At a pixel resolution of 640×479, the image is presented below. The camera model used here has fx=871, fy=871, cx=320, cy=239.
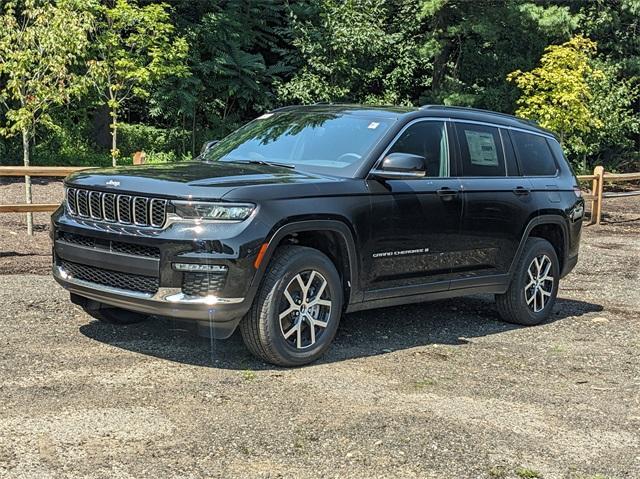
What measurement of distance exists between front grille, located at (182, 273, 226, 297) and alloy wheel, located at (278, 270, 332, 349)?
508mm

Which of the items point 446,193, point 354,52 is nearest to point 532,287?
point 446,193

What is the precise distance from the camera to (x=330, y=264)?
19.8ft

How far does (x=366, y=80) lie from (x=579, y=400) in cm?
2514

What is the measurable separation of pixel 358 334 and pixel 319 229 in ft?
5.30

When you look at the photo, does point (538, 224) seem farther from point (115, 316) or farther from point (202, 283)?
point (115, 316)

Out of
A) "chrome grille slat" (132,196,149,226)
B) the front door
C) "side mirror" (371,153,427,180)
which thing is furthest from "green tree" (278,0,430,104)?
"chrome grille slat" (132,196,149,226)

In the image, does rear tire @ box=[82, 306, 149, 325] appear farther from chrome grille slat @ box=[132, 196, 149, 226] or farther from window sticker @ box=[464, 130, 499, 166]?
window sticker @ box=[464, 130, 499, 166]

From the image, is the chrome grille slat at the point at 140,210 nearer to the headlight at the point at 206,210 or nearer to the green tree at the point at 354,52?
the headlight at the point at 206,210

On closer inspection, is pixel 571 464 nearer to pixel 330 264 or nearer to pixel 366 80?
pixel 330 264

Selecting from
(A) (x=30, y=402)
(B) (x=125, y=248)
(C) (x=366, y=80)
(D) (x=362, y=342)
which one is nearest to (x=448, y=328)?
(D) (x=362, y=342)

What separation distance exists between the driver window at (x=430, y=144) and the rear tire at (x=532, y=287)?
4.57ft

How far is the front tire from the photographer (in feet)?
18.8

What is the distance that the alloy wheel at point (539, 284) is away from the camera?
810 cm

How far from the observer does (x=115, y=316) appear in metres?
6.87
